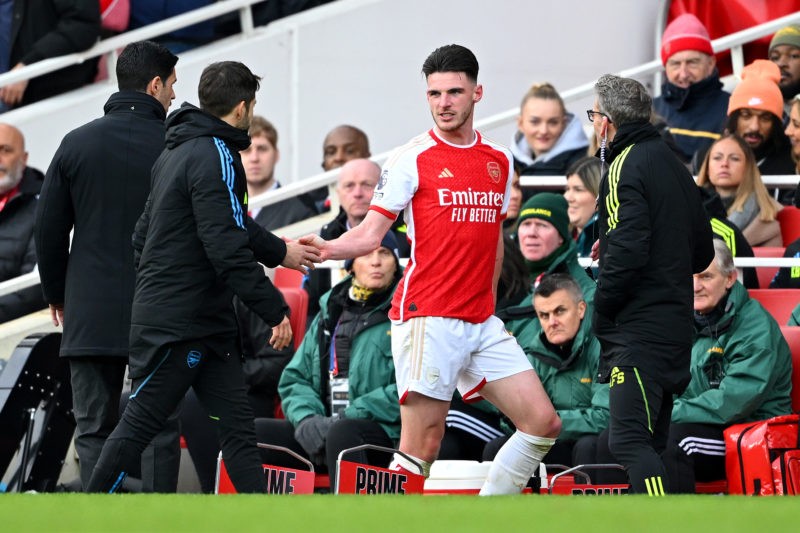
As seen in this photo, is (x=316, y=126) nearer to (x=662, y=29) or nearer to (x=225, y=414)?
(x=662, y=29)

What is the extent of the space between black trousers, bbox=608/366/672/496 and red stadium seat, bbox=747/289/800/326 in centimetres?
218

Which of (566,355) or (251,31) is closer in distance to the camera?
(566,355)

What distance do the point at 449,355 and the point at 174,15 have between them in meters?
6.26

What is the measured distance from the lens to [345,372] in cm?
902

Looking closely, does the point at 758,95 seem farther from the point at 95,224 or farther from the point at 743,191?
the point at 95,224

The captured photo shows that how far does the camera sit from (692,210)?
23.7 ft

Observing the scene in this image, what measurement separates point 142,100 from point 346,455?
2107 mm

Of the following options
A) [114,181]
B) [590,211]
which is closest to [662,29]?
[590,211]

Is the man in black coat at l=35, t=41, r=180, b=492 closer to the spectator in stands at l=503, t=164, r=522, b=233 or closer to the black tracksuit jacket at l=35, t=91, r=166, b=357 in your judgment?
the black tracksuit jacket at l=35, t=91, r=166, b=357

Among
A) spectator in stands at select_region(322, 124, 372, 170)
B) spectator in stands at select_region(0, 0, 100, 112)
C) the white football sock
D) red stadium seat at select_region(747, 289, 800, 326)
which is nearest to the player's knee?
the white football sock

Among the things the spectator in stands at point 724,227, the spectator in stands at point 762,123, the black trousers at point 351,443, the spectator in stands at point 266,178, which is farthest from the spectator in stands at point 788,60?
the black trousers at point 351,443

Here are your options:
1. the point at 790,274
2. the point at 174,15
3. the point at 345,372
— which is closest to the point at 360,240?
the point at 345,372

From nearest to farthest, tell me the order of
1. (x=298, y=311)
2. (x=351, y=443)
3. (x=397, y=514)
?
(x=397, y=514) → (x=351, y=443) → (x=298, y=311)

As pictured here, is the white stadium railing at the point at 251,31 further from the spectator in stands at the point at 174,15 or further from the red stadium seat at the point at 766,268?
the red stadium seat at the point at 766,268
